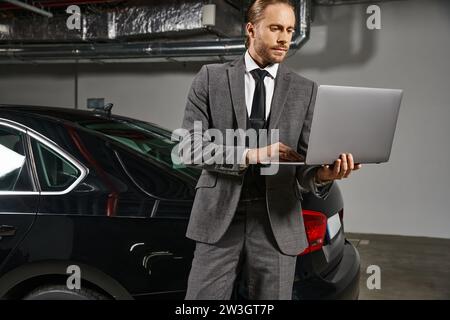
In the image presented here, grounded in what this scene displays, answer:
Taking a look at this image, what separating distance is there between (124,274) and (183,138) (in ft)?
1.90

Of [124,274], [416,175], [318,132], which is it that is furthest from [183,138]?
[416,175]

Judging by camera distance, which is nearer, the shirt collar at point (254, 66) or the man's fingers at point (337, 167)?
the man's fingers at point (337, 167)

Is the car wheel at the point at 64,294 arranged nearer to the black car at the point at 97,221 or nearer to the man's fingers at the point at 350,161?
the black car at the point at 97,221

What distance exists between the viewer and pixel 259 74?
1.17 m

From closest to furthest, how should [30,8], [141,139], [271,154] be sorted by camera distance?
[271,154] → [141,139] → [30,8]

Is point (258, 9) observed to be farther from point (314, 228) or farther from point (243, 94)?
point (314, 228)

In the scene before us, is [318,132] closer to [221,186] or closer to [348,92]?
[348,92]

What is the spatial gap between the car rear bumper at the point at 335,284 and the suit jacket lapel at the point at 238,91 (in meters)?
0.64

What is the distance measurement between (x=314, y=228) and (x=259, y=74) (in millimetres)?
596

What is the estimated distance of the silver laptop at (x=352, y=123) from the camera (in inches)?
39.4

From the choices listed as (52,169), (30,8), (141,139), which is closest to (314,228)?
(141,139)

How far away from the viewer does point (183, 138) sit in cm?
110

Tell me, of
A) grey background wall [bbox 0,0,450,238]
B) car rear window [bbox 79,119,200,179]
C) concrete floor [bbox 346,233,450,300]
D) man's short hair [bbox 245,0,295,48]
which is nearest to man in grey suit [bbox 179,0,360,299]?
man's short hair [bbox 245,0,295,48]

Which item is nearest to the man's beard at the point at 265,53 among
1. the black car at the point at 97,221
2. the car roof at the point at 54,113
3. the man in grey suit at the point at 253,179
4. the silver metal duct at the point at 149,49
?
the man in grey suit at the point at 253,179
